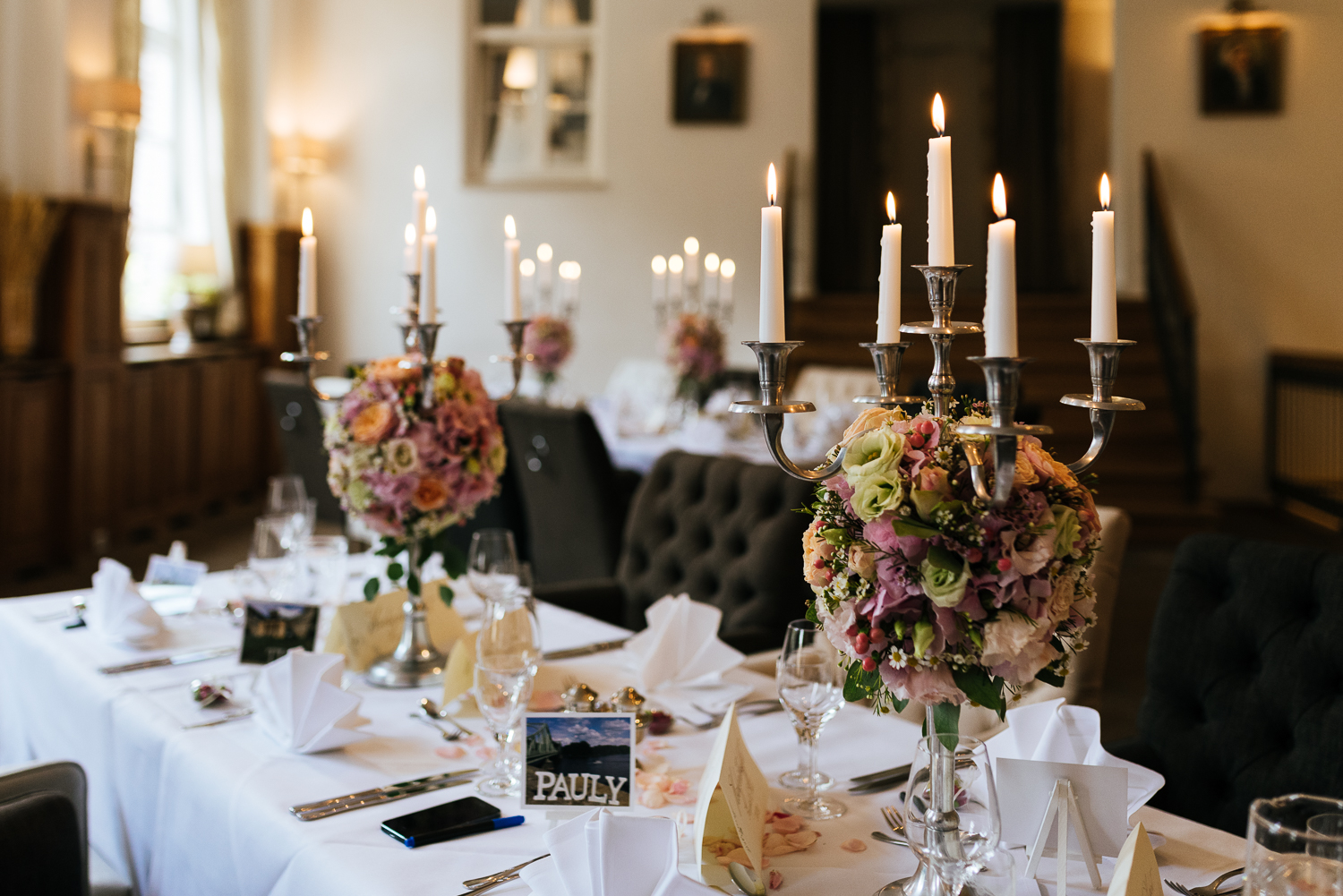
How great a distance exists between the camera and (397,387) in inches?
72.3

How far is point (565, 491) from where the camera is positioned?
3.87 meters

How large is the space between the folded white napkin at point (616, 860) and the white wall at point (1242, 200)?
777 cm

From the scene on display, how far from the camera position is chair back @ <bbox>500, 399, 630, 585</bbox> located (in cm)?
373

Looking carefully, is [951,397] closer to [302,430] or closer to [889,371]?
[889,371]

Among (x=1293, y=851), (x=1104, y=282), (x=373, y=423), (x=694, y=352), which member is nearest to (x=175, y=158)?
(x=694, y=352)

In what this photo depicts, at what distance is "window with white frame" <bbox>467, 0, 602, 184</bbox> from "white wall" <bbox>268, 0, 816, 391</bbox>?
180 millimetres

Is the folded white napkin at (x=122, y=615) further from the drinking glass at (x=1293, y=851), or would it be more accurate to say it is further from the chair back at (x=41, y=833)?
the drinking glass at (x=1293, y=851)

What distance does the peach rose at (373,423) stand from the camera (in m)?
1.80

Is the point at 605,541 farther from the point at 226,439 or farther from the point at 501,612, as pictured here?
the point at 226,439

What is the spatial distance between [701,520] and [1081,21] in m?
8.80

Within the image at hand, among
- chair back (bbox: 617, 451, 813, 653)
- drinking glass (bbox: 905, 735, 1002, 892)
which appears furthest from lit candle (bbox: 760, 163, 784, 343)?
chair back (bbox: 617, 451, 813, 653)

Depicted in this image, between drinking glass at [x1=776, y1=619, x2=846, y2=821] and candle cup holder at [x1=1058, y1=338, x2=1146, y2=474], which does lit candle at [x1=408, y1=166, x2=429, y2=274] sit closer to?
drinking glass at [x1=776, y1=619, x2=846, y2=821]

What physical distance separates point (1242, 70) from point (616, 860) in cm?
837

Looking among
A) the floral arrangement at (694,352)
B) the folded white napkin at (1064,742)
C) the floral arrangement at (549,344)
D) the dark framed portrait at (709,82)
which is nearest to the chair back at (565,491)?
the floral arrangement at (694,352)
